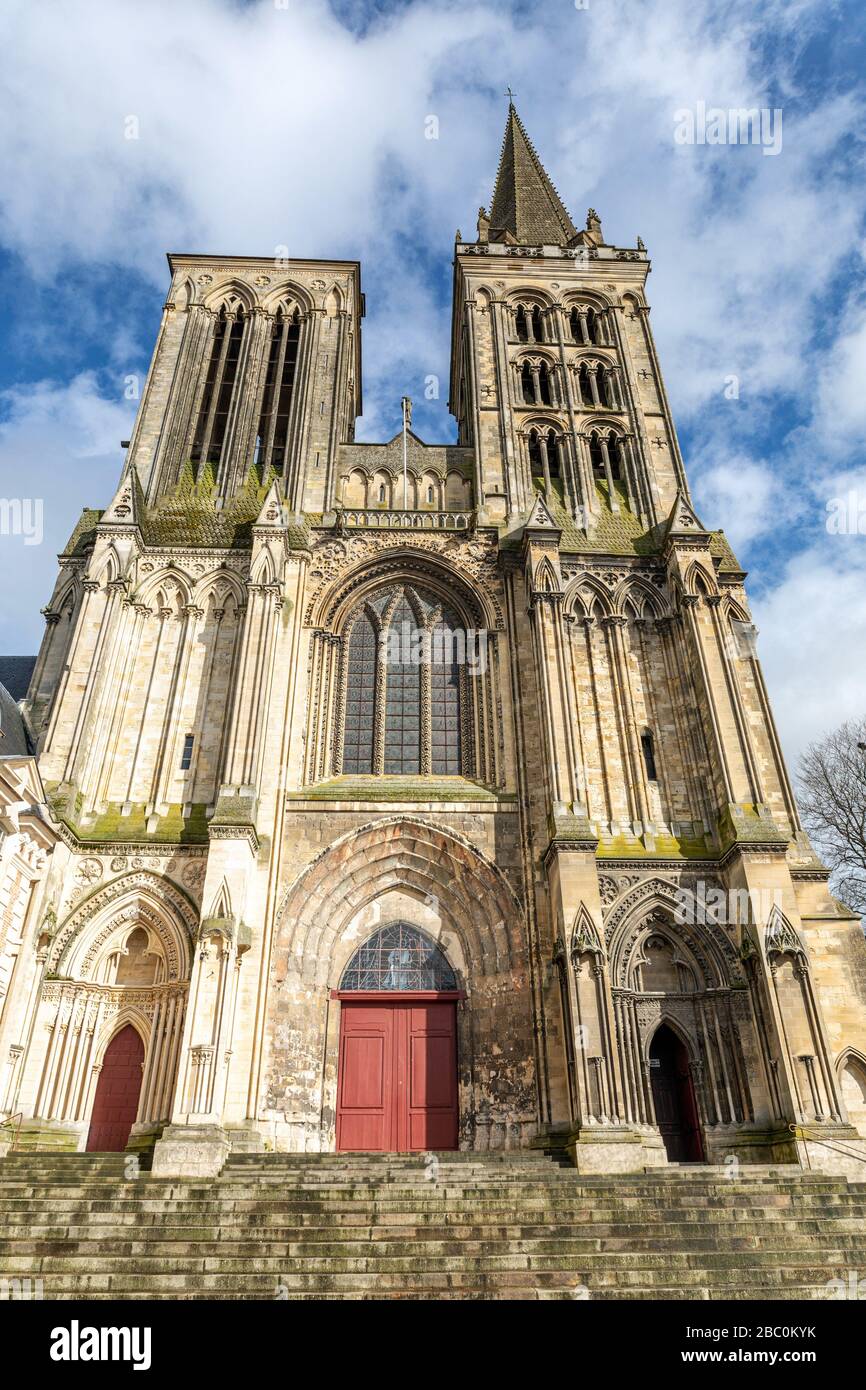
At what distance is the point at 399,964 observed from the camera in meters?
15.6

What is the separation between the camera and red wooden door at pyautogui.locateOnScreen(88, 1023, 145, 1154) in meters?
13.6

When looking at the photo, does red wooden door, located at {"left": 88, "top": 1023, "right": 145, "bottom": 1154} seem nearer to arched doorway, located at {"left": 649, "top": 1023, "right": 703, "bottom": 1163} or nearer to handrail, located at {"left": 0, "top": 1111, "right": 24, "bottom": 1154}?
handrail, located at {"left": 0, "top": 1111, "right": 24, "bottom": 1154}

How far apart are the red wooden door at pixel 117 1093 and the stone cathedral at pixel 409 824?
5cm

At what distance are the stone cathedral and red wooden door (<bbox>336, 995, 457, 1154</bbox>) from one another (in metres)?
0.05

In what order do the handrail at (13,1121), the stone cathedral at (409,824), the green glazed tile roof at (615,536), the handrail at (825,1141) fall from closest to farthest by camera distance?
the handrail at (825,1141)
the handrail at (13,1121)
the stone cathedral at (409,824)
the green glazed tile roof at (615,536)

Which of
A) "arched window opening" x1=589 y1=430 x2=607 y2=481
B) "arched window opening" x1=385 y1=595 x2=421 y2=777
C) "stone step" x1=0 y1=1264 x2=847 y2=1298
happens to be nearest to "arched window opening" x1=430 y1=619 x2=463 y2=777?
"arched window opening" x1=385 y1=595 x2=421 y2=777

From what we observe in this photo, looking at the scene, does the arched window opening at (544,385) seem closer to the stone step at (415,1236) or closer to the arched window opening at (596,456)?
the arched window opening at (596,456)

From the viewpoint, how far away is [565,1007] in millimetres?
13250

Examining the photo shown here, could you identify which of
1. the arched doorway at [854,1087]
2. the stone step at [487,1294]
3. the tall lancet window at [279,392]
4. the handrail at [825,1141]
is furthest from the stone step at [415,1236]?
the tall lancet window at [279,392]

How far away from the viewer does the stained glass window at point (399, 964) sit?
15.3 m

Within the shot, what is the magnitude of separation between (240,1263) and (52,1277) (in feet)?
6.13

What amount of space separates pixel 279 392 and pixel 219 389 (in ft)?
5.10

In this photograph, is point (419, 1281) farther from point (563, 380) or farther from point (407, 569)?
point (563, 380)
